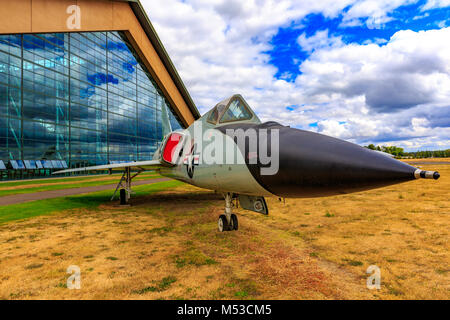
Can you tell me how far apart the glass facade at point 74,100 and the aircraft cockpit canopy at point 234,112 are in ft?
35.5

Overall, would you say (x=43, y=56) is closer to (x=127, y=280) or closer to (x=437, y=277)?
(x=127, y=280)

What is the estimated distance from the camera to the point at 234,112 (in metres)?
4.35

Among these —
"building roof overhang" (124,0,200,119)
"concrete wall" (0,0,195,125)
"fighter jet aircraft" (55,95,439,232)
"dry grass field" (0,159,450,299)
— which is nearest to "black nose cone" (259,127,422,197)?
"fighter jet aircraft" (55,95,439,232)

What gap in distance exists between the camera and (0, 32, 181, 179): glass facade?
2455 cm

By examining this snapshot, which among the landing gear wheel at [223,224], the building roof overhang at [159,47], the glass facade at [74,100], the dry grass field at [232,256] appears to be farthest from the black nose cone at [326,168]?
the building roof overhang at [159,47]

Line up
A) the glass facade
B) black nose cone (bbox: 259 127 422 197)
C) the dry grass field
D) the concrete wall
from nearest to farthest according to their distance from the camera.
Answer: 1. black nose cone (bbox: 259 127 422 197)
2. the dry grass field
3. the concrete wall
4. the glass facade

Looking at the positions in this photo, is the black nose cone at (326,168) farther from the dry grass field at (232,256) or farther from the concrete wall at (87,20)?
the concrete wall at (87,20)

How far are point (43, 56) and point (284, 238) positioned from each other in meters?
35.7

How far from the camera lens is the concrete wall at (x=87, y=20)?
20.8m

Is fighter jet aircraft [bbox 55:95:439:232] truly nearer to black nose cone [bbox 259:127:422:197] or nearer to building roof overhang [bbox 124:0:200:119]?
black nose cone [bbox 259:127:422:197]

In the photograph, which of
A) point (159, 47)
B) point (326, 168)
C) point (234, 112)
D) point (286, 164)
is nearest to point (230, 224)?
point (234, 112)

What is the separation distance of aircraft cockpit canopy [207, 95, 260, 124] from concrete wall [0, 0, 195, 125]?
89.9 feet

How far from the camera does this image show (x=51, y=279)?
316 cm
